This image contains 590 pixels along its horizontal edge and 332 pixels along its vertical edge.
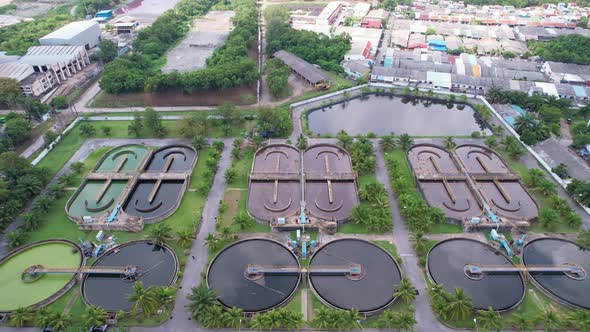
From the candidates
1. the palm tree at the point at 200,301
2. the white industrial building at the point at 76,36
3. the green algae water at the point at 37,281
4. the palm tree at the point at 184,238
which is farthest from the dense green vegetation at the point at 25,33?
the palm tree at the point at 200,301

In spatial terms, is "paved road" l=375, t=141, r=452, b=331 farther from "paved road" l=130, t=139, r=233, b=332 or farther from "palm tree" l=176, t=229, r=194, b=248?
"palm tree" l=176, t=229, r=194, b=248

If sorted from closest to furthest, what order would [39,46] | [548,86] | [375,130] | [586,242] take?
[586,242]
[375,130]
[548,86]
[39,46]

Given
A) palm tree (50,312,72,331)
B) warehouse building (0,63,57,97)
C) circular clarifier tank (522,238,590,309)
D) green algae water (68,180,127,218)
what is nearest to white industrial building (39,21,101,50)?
warehouse building (0,63,57,97)

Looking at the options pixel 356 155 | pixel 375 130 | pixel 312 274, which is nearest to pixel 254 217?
pixel 312 274

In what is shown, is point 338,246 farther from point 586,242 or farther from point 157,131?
point 157,131

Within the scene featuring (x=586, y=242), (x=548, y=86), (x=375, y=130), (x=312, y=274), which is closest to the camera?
(x=312, y=274)

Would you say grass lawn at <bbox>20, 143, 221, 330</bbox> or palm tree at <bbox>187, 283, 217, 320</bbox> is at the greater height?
palm tree at <bbox>187, 283, 217, 320</bbox>

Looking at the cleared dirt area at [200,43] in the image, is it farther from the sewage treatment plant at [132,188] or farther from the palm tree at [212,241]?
the palm tree at [212,241]
